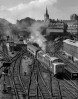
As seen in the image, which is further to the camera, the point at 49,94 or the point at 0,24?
the point at 0,24

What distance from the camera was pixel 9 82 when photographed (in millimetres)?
23375

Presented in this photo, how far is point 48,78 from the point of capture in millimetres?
26125

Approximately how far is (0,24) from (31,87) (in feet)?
324

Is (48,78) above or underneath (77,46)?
underneath

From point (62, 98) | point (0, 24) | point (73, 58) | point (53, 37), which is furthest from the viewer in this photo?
point (0, 24)

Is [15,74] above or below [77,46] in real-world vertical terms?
below

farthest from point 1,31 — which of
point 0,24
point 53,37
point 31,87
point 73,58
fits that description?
point 31,87

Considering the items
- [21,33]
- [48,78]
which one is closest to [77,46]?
[48,78]

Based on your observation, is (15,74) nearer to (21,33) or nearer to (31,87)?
(31,87)

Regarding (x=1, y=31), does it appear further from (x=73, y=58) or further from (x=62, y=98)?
(x=62, y=98)

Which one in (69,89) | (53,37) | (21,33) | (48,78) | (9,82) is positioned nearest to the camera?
(69,89)

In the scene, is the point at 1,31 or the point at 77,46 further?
the point at 1,31

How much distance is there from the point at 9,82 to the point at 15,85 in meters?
1.53

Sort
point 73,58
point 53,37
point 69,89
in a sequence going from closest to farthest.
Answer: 1. point 69,89
2. point 73,58
3. point 53,37
